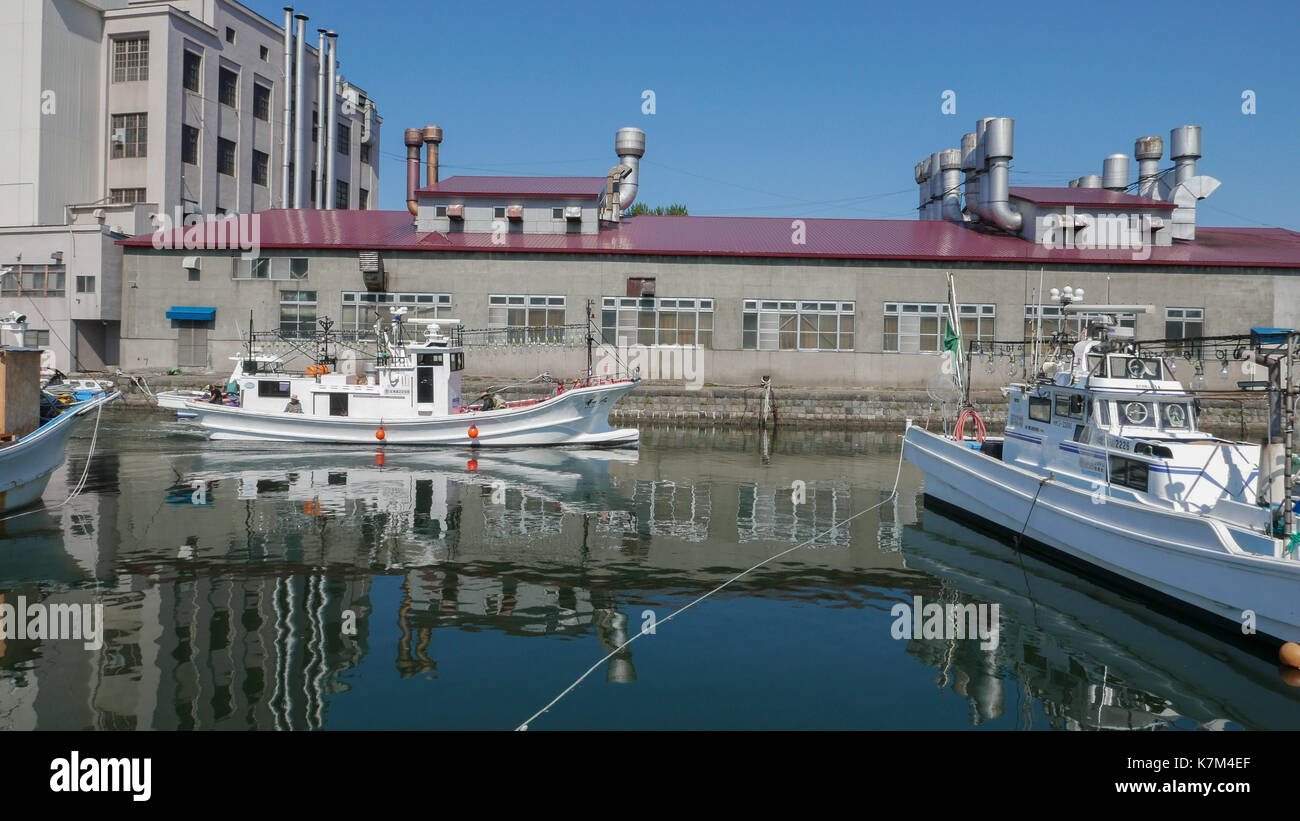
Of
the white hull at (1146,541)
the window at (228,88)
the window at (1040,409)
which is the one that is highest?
the window at (228,88)

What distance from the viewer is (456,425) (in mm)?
27625

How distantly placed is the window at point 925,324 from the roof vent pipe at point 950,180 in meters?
11.6

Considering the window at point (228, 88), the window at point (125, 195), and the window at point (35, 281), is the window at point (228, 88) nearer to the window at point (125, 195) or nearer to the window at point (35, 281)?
the window at point (125, 195)

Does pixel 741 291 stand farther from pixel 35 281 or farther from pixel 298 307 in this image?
pixel 35 281

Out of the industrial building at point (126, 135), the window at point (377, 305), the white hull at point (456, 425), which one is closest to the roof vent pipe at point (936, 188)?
the window at point (377, 305)

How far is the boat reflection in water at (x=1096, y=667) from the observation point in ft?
30.6

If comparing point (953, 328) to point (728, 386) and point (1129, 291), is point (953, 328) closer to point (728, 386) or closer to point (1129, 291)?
point (728, 386)

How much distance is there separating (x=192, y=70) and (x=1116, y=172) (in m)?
49.5

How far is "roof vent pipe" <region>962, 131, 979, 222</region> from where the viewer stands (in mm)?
44178

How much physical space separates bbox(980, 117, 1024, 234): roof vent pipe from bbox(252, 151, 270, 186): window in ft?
132

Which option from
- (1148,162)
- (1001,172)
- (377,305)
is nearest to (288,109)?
(377,305)

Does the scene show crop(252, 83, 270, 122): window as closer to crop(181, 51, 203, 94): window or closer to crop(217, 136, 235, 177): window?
crop(217, 136, 235, 177): window
